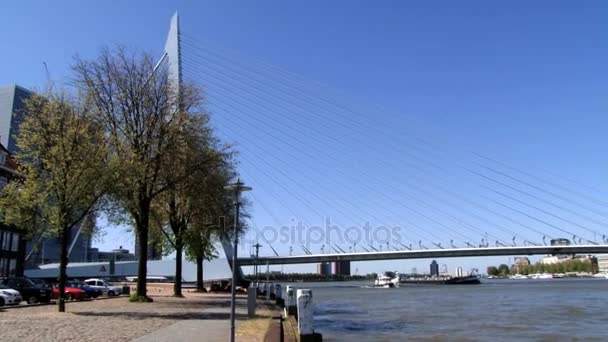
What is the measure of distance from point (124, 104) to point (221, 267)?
239 ft

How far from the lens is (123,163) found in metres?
28.7

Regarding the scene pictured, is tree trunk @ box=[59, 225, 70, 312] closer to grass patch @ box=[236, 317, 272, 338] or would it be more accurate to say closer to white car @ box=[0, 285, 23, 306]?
white car @ box=[0, 285, 23, 306]

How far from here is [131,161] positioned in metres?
29.9

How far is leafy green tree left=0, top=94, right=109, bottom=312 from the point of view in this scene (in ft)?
85.9

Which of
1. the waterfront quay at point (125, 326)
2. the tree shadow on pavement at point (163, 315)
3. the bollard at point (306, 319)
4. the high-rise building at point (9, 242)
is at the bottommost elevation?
the tree shadow on pavement at point (163, 315)

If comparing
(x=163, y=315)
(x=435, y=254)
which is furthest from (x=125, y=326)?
(x=435, y=254)

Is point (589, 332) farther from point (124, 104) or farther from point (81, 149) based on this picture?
point (124, 104)

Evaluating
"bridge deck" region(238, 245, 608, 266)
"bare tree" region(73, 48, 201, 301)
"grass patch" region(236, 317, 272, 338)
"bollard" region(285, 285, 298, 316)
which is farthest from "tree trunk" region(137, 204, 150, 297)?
"bridge deck" region(238, 245, 608, 266)

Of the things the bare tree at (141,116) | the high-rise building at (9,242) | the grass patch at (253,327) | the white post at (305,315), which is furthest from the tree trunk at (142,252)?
the high-rise building at (9,242)

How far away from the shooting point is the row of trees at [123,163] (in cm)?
2644

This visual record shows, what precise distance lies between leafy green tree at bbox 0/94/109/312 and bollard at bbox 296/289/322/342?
16.0 m

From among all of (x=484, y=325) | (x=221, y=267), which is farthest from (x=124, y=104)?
(x=221, y=267)

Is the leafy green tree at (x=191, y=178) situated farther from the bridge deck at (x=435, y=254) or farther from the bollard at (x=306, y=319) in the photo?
the bridge deck at (x=435, y=254)

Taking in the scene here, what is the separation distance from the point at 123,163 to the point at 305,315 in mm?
17813
